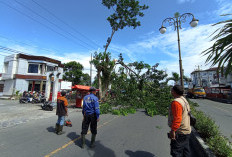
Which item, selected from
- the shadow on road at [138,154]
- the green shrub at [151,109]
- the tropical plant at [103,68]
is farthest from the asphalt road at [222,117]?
the tropical plant at [103,68]

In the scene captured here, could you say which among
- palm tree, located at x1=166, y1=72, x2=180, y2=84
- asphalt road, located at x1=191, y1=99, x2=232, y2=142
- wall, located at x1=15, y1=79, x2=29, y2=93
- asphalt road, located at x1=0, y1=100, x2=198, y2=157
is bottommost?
asphalt road, located at x1=191, y1=99, x2=232, y2=142

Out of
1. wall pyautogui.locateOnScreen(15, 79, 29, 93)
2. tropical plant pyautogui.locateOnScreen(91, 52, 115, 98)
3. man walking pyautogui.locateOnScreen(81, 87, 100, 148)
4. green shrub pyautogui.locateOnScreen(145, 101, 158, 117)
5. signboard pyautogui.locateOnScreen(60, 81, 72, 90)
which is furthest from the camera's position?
wall pyautogui.locateOnScreen(15, 79, 29, 93)

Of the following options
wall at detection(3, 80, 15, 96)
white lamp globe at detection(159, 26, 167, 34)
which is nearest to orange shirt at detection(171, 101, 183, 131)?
white lamp globe at detection(159, 26, 167, 34)

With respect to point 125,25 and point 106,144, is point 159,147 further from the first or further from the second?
point 125,25

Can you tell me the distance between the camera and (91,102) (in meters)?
3.80

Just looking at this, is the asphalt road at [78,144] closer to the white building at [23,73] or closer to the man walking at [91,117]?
the man walking at [91,117]

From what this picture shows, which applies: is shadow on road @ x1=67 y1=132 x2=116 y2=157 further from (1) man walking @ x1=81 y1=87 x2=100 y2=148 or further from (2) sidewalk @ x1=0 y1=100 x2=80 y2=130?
(2) sidewalk @ x1=0 y1=100 x2=80 y2=130

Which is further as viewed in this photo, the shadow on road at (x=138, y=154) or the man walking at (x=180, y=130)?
the shadow on road at (x=138, y=154)

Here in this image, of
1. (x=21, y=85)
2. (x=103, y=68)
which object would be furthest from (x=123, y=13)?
(x=21, y=85)

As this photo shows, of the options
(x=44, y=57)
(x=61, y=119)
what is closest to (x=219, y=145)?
(x=61, y=119)

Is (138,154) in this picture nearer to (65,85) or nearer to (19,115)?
(19,115)

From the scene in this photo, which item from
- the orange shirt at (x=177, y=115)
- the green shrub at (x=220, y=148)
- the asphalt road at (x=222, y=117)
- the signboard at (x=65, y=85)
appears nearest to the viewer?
the orange shirt at (x=177, y=115)

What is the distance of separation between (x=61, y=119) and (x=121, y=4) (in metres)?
17.8

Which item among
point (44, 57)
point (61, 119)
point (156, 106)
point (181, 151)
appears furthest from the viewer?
point (44, 57)
